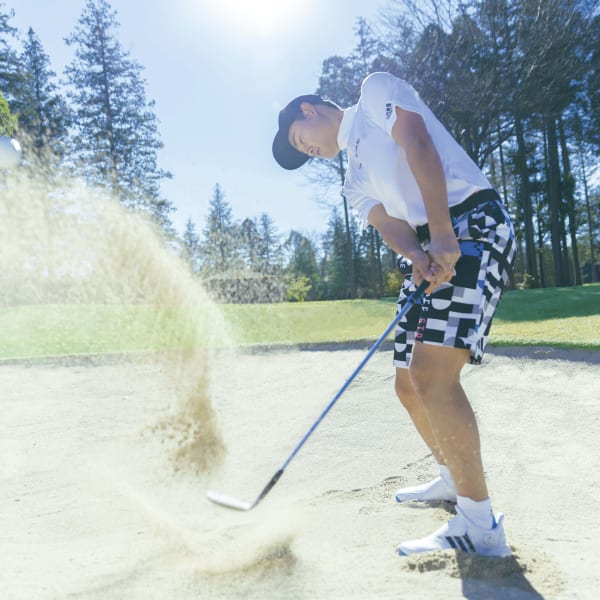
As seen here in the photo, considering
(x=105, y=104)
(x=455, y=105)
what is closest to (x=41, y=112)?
(x=105, y=104)

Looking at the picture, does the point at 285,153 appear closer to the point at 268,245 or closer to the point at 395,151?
the point at 395,151

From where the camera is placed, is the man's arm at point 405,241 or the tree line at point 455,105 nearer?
the man's arm at point 405,241

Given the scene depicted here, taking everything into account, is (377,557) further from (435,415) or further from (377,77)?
(377,77)

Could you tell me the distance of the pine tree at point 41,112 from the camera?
2071cm

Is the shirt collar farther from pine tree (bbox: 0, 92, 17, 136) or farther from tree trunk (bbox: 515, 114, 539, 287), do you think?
tree trunk (bbox: 515, 114, 539, 287)

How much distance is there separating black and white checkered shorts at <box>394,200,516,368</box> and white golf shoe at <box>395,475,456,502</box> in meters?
0.59

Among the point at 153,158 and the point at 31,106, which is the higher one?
the point at 31,106

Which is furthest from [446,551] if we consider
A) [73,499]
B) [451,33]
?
[451,33]

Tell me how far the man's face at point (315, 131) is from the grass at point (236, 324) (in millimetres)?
3869

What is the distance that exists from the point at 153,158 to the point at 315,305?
13013mm

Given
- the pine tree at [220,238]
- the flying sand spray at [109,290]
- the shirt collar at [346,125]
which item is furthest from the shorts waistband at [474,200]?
the pine tree at [220,238]

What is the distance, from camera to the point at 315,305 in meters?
13.6

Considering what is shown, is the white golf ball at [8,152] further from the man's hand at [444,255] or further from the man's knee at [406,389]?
the man's hand at [444,255]

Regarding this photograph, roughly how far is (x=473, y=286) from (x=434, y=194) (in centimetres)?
30
